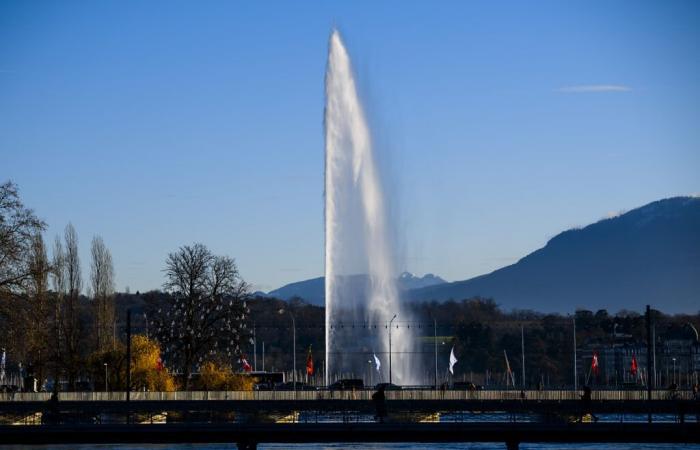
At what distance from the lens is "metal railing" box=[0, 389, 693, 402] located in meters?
87.5

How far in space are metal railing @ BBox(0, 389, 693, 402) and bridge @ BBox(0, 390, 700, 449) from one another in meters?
0.08

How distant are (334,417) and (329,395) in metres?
2.09

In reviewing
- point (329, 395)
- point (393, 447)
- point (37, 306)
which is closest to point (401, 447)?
point (393, 447)

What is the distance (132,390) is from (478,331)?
91.6 meters

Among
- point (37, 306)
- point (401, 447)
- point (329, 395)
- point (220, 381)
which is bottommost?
point (401, 447)

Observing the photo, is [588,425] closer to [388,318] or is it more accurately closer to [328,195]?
[328,195]

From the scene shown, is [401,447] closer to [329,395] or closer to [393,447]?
[393,447]

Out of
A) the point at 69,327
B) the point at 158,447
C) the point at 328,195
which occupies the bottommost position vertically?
the point at 158,447

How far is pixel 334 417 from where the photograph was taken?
90.8 metres

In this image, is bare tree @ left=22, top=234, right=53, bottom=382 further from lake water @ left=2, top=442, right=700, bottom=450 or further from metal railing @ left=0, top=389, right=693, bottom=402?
lake water @ left=2, top=442, right=700, bottom=450

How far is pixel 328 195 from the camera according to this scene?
338 ft

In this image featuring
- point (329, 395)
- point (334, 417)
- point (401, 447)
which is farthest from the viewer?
point (329, 395)

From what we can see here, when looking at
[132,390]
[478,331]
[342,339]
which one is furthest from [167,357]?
[478,331]

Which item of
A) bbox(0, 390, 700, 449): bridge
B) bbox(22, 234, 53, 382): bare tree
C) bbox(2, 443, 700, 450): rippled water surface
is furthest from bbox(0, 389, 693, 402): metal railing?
bbox(2, 443, 700, 450): rippled water surface
